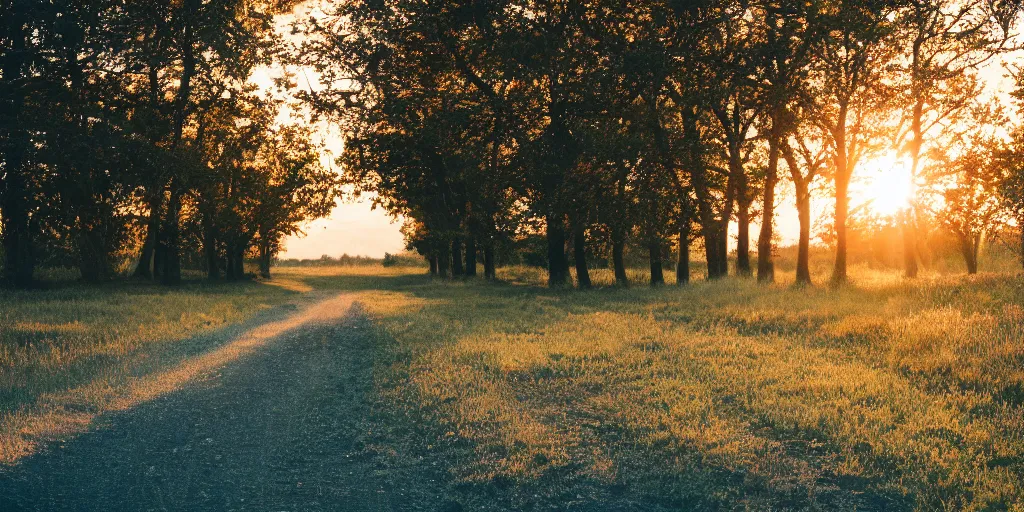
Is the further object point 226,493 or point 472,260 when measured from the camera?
point 472,260

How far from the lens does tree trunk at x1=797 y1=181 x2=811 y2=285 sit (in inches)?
1017

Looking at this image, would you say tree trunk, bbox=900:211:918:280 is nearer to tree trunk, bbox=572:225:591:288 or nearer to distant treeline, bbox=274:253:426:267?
tree trunk, bbox=572:225:591:288

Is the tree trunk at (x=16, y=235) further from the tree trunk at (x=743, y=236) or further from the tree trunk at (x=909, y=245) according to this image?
the tree trunk at (x=909, y=245)

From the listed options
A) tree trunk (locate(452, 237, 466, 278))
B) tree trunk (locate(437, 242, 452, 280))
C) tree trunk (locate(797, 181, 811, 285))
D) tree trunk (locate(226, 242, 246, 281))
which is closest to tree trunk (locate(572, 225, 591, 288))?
tree trunk (locate(797, 181, 811, 285))

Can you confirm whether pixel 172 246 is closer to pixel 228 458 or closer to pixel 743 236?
pixel 743 236

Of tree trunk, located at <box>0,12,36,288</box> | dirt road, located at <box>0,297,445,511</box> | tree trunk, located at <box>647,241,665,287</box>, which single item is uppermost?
tree trunk, located at <box>0,12,36,288</box>

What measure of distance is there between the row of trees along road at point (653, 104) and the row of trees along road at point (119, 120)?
5365mm

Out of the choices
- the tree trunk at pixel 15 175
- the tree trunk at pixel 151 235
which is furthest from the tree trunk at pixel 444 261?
the tree trunk at pixel 15 175

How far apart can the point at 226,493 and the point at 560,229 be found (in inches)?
925

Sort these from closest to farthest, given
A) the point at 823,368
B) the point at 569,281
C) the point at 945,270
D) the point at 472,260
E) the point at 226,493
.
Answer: the point at 226,493, the point at 823,368, the point at 569,281, the point at 945,270, the point at 472,260

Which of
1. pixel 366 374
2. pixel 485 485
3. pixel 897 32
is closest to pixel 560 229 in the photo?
pixel 897 32

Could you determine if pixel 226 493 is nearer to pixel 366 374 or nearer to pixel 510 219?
pixel 366 374

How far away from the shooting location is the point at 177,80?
30906 mm

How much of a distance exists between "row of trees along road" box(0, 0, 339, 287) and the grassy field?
38.3ft
